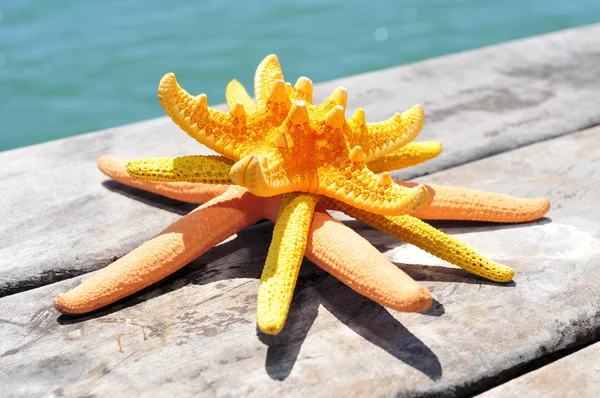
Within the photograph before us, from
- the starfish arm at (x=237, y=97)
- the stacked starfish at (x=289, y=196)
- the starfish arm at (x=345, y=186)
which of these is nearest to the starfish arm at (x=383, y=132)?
the stacked starfish at (x=289, y=196)

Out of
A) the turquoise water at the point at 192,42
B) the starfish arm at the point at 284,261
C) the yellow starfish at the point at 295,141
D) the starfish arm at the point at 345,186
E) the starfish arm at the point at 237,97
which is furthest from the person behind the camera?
the turquoise water at the point at 192,42

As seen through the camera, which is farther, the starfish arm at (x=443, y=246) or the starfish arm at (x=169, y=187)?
the starfish arm at (x=169, y=187)

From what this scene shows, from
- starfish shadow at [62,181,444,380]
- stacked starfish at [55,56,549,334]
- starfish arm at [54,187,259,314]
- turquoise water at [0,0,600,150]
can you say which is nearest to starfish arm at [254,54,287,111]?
stacked starfish at [55,56,549,334]

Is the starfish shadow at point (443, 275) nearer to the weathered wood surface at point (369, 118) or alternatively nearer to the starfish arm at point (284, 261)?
the starfish arm at point (284, 261)

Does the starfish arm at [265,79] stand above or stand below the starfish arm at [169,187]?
above

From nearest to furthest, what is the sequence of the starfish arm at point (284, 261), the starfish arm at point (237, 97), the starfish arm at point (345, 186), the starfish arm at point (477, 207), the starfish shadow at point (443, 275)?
the starfish arm at point (284, 261) < the starfish arm at point (345, 186) < the starfish shadow at point (443, 275) < the starfish arm at point (477, 207) < the starfish arm at point (237, 97)

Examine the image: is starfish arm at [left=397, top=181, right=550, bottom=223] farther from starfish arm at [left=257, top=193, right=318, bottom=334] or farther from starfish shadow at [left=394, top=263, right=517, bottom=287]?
starfish arm at [left=257, top=193, right=318, bottom=334]
